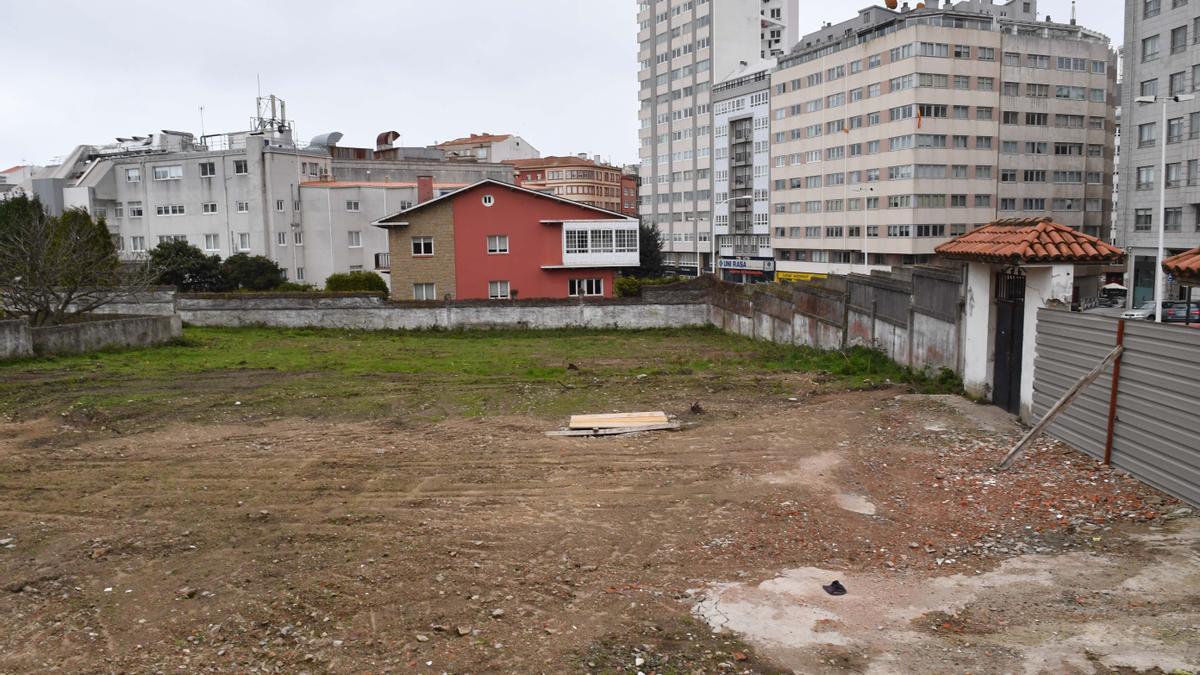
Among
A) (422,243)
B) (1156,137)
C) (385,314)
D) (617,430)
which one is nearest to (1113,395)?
(617,430)

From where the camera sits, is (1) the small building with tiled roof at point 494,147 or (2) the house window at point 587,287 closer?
(2) the house window at point 587,287

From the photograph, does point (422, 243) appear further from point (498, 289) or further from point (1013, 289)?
point (1013, 289)

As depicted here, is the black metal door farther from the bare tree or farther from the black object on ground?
the bare tree

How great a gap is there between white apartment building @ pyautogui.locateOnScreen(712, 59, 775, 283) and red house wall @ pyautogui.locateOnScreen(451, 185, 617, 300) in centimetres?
4437

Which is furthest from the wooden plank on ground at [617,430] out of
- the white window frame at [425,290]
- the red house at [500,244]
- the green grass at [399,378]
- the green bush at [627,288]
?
the white window frame at [425,290]

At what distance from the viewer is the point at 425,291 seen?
46000 mm

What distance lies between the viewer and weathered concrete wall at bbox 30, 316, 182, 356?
26.4 meters

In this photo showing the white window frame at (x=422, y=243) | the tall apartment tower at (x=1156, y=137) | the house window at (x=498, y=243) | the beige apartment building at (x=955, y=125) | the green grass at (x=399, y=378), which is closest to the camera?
the green grass at (x=399, y=378)

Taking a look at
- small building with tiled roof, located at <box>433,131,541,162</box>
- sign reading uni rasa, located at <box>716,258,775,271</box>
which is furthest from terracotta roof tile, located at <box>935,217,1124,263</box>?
small building with tiled roof, located at <box>433,131,541,162</box>

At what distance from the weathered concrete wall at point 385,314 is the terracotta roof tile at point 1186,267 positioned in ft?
95.1

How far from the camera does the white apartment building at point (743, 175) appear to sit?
285ft

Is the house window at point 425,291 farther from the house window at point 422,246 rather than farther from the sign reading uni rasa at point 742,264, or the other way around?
the sign reading uni rasa at point 742,264

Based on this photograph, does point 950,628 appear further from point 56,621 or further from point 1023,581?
point 56,621

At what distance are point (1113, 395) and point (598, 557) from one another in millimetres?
7190
